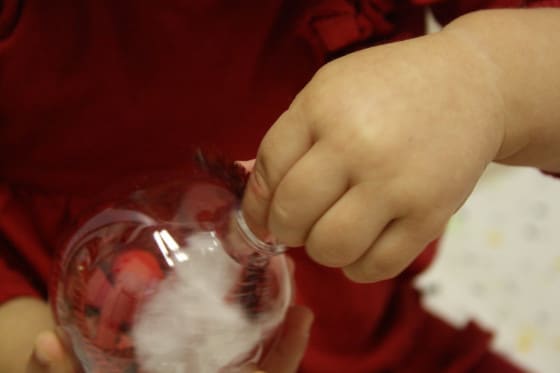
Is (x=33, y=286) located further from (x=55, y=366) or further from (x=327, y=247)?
(x=327, y=247)

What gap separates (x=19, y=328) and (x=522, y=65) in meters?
0.31

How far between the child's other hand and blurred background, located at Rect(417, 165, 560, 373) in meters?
0.43

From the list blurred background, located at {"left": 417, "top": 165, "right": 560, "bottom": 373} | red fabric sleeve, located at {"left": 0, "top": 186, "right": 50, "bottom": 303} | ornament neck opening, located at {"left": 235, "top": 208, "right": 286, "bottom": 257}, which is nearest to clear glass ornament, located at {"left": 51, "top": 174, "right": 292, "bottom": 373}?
ornament neck opening, located at {"left": 235, "top": 208, "right": 286, "bottom": 257}

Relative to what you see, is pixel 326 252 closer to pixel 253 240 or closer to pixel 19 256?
pixel 253 240

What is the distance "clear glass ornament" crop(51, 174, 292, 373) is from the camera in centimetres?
30

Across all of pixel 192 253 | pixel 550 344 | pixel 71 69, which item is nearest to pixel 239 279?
pixel 192 253

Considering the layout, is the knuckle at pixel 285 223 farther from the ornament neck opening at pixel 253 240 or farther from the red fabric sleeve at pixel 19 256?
the red fabric sleeve at pixel 19 256

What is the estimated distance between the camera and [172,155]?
0.36m

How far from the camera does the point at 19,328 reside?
1.33 feet

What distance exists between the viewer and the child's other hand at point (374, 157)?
240 millimetres

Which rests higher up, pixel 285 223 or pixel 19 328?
pixel 285 223

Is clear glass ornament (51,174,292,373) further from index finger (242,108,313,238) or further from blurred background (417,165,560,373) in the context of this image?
blurred background (417,165,560,373)

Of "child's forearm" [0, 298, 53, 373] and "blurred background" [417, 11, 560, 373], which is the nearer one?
"child's forearm" [0, 298, 53, 373]

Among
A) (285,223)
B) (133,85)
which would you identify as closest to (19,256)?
(133,85)
